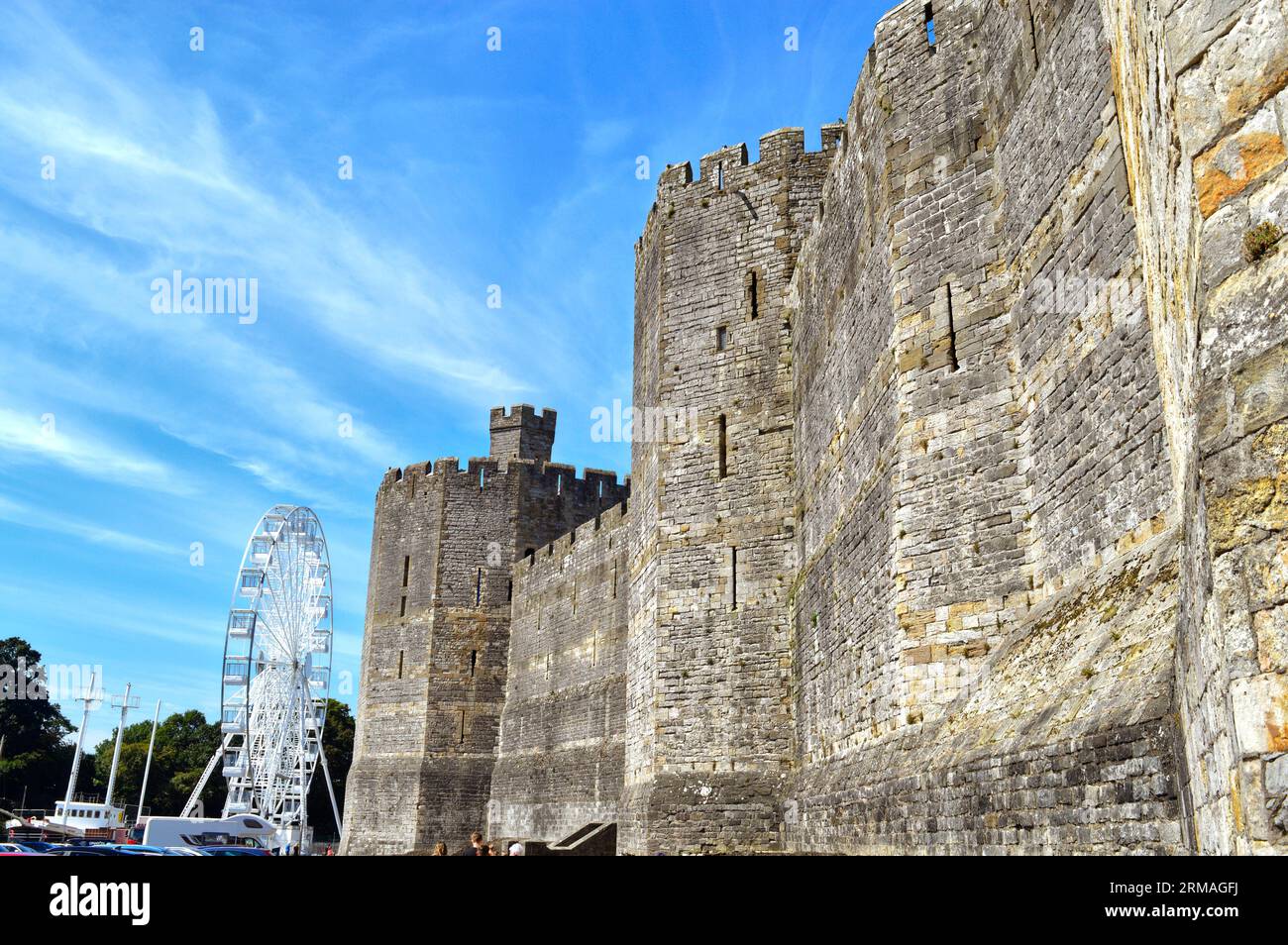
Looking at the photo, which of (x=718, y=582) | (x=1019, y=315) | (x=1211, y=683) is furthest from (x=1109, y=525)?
(x=718, y=582)

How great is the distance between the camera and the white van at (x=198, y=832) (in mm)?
27656

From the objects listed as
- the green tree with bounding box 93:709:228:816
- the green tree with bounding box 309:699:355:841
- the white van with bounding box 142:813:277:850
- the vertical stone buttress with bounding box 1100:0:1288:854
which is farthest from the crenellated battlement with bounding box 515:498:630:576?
the green tree with bounding box 93:709:228:816

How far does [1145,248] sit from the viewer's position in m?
4.71

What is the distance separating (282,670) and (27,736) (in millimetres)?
36775

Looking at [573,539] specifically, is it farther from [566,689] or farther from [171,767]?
[171,767]

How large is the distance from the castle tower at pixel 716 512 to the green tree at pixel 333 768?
149 ft

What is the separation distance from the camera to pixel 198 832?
2891 cm

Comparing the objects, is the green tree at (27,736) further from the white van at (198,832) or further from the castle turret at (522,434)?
the castle turret at (522,434)

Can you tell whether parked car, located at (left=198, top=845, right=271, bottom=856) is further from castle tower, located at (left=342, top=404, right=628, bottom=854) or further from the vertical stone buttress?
the vertical stone buttress

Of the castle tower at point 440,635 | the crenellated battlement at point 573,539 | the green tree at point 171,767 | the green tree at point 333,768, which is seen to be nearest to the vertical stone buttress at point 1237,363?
the crenellated battlement at point 573,539

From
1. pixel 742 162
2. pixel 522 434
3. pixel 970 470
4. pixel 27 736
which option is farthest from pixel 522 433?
pixel 27 736

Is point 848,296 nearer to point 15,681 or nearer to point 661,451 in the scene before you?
point 661,451

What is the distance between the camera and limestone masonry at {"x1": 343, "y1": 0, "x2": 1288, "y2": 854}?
2.75 meters

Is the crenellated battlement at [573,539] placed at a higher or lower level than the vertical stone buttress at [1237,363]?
higher
